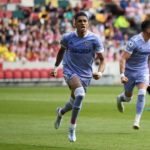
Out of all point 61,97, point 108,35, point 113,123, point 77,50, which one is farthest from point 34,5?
point 77,50

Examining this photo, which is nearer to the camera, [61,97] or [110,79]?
[61,97]

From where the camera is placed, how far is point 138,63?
16844mm

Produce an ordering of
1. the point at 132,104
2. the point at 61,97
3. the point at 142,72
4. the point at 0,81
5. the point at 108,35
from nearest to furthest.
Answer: the point at 142,72, the point at 132,104, the point at 61,97, the point at 0,81, the point at 108,35

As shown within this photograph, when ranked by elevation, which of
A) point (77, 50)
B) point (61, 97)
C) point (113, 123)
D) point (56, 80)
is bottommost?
point (56, 80)

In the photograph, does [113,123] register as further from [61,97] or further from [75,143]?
[61,97]

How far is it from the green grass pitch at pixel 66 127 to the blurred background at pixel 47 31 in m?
10.3

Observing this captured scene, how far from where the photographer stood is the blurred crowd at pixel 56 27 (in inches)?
1475

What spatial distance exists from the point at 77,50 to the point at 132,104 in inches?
411

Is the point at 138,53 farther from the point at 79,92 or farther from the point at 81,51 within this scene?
the point at 79,92

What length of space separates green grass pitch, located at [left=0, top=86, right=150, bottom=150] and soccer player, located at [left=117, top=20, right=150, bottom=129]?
0.86m

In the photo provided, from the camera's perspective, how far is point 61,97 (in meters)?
27.7

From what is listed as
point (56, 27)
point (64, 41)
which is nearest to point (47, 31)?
point (56, 27)

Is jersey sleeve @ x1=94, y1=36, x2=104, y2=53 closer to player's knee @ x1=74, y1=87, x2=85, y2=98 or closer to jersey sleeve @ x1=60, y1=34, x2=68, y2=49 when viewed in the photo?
jersey sleeve @ x1=60, y1=34, x2=68, y2=49

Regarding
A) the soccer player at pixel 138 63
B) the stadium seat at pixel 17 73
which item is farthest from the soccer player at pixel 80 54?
the stadium seat at pixel 17 73
